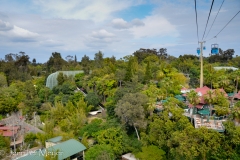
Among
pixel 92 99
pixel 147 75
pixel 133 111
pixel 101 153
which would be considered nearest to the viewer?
pixel 101 153

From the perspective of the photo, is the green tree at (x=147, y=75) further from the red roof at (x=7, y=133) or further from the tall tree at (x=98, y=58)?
the red roof at (x=7, y=133)

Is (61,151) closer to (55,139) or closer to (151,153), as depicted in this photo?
(55,139)

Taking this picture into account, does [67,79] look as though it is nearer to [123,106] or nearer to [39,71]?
[123,106]

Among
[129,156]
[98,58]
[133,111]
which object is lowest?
[129,156]

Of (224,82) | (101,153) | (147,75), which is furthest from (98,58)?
(101,153)

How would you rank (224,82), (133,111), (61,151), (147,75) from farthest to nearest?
(147,75)
(224,82)
(133,111)
(61,151)

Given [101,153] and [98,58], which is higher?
[98,58]

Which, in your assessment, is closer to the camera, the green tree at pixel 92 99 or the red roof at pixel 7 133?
the red roof at pixel 7 133

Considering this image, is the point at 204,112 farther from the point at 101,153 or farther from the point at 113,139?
Answer: the point at 101,153

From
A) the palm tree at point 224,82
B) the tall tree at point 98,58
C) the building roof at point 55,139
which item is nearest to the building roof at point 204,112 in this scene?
the palm tree at point 224,82

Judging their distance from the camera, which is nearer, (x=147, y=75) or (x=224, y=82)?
(x=224, y=82)
